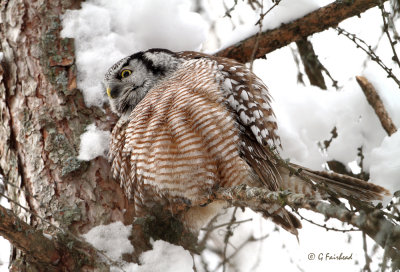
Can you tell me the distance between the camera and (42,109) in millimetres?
3342

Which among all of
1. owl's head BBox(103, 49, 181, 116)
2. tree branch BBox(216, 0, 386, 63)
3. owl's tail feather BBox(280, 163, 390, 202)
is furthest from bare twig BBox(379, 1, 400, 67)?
owl's head BBox(103, 49, 181, 116)

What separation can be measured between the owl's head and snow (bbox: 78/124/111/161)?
0.35m

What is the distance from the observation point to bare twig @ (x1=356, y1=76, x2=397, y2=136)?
11.2 feet

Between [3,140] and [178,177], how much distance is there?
147 centimetres

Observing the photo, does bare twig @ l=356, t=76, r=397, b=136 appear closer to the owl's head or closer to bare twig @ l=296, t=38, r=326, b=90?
bare twig @ l=296, t=38, r=326, b=90

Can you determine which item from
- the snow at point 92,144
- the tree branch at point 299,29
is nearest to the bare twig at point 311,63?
the tree branch at point 299,29

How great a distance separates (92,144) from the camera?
10.7 feet

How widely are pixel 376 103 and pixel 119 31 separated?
2260 mm

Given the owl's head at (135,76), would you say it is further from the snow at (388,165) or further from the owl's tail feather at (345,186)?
the snow at (388,165)

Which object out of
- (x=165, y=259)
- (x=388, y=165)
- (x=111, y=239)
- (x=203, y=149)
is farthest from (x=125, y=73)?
(x=388, y=165)

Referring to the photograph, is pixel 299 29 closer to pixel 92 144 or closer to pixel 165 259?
pixel 92 144

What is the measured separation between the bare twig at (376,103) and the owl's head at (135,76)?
157 centimetres

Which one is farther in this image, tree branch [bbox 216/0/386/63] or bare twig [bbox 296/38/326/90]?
bare twig [bbox 296/38/326/90]

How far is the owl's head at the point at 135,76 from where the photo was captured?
363cm
